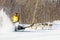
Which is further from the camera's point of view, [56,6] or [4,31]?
[56,6]

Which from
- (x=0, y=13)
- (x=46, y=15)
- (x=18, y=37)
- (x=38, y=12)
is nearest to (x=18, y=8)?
(x=38, y=12)

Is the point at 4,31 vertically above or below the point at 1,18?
below

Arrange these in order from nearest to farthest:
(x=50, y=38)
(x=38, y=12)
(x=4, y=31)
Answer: (x=50, y=38)
(x=4, y=31)
(x=38, y=12)

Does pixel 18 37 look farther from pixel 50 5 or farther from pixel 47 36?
pixel 50 5

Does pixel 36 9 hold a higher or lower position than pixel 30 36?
higher

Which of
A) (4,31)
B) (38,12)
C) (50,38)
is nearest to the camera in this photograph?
(50,38)

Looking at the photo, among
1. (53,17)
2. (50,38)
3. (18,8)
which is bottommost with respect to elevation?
(50,38)

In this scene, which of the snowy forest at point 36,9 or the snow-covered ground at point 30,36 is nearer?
the snow-covered ground at point 30,36

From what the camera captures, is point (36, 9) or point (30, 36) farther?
point (36, 9)

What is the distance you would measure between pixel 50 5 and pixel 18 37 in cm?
120

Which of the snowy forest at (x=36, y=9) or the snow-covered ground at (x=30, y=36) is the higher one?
the snowy forest at (x=36, y=9)

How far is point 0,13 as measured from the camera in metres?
1.18

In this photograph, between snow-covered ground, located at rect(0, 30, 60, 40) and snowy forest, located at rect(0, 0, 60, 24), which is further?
snowy forest, located at rect(0, 0, 60, 24)

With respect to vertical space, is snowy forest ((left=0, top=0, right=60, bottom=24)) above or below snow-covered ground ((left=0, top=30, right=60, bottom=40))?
above
